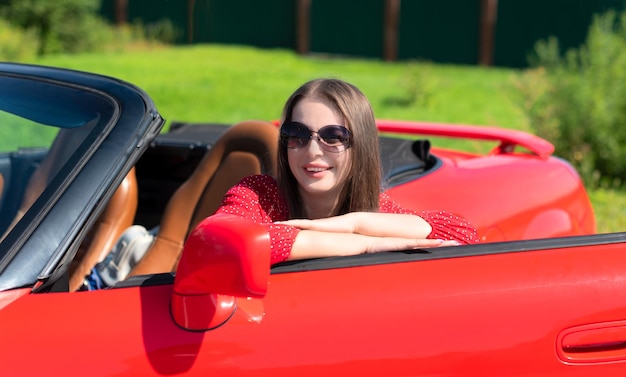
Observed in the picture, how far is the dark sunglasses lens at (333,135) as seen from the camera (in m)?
2.07

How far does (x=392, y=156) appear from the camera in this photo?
10.4 feet

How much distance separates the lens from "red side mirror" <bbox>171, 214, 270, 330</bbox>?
4.98 ft

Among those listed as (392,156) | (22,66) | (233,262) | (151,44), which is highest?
(22,66)

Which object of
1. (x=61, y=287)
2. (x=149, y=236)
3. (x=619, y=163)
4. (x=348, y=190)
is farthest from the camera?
(x=619, y=163)

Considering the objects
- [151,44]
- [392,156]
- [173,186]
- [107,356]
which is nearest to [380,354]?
[107,356]

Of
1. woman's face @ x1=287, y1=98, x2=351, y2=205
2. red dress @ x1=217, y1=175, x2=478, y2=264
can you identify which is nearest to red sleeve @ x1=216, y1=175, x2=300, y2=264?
red dress @ x1=217, y1=175, x2=478, y2=264

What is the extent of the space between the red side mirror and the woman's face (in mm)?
476

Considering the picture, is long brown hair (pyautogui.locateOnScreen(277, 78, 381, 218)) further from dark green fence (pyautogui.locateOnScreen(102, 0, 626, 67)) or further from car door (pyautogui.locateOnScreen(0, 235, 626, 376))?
dark green fence (pyautogui.locateOnScreen(102, 0, 626, 67))

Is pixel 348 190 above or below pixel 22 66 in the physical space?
below

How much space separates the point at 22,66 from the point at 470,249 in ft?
4.35

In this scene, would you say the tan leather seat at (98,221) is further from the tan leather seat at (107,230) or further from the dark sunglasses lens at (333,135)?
the dark sunglasses lens at (333,135)

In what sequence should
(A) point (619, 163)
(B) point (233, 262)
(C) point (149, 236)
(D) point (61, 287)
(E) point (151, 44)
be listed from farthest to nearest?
(E) point (151, 44) → (A) point (619, 163) → (C) point (149, 236) → (D) point (61, 287) → (B) point (233, 262)

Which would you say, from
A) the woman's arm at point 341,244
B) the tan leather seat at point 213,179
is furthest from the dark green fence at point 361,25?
the woman's arm at point 341,244

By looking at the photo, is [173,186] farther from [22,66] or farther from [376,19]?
[376,19]
